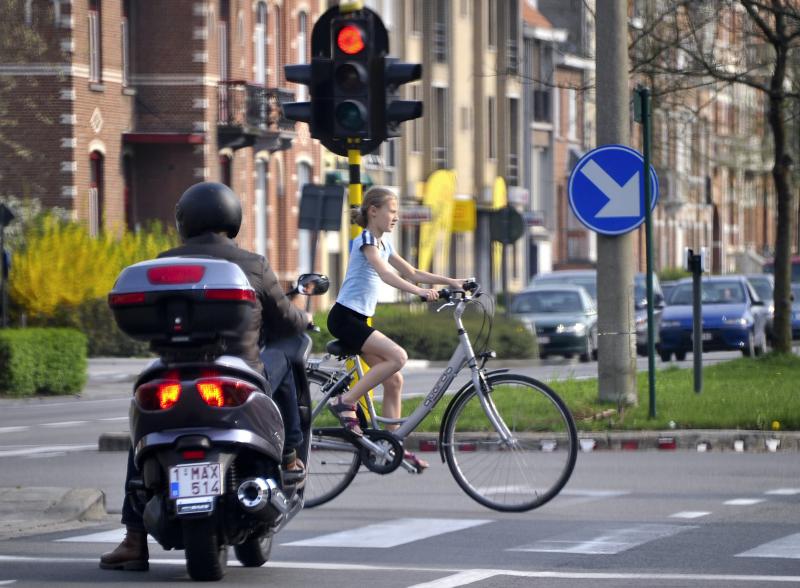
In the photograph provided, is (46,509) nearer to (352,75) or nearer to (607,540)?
(607,540)

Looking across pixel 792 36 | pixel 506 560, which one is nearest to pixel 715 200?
pixel 792 36

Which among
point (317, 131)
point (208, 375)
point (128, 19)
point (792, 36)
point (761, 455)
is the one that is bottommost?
point (761, 455)

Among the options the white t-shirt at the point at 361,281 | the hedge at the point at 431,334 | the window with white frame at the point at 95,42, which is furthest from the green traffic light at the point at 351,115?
the window with white frame at the point at 95,42

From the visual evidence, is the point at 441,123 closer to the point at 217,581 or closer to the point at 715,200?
the point at 715,200

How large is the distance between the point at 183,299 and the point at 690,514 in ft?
13.1

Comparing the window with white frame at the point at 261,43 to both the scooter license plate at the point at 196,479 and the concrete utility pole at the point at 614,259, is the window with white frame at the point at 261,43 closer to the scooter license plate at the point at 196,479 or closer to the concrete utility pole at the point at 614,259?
the concrete utility pole at the point at 614,259

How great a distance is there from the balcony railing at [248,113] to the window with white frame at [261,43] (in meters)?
1.38

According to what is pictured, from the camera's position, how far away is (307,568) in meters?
9.18

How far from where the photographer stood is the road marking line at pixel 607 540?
9672mm

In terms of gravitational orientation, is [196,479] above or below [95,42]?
below

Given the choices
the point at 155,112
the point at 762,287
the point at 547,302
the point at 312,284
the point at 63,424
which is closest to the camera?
the point at 312,284

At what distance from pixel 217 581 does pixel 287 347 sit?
1138 millimetres

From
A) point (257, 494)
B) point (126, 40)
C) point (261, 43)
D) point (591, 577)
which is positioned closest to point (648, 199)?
point (591, 577)

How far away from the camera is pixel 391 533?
10469mm
